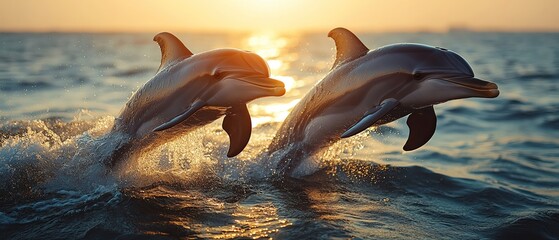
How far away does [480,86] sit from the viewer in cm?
582

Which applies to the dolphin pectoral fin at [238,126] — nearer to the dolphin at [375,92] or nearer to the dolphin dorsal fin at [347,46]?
the dolphin at [375,92]

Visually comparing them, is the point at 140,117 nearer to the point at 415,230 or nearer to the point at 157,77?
the point at 157,77

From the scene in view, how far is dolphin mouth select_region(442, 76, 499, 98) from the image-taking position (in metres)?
5.79

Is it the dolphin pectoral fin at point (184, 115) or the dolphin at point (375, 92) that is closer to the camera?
the dolphin at point (375, 92)

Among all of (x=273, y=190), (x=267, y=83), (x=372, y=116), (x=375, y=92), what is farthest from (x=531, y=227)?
(x=267, y=83)

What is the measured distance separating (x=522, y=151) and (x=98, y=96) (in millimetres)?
11538

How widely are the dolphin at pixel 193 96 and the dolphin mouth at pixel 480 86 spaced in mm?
1795

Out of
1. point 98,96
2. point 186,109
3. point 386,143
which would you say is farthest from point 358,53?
point 98,96

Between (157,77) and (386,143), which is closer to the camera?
(157,77)

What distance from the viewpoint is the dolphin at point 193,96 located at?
6293 millimetres

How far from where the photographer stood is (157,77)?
705cm

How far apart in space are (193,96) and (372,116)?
1.95m

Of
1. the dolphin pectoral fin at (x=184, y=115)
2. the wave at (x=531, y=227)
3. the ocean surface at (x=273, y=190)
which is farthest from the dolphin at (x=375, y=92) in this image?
the dolphin pectoral fin at (x=184, y=115)

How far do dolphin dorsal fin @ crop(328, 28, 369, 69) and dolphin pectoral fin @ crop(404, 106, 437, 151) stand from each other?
97 cm
